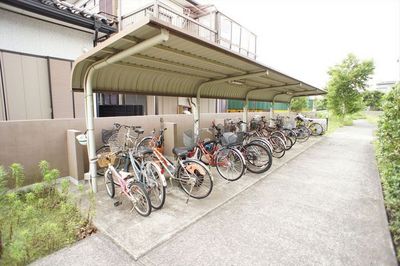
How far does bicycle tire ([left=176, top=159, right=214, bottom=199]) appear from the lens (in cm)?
336

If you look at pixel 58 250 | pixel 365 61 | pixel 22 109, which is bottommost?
pixel 58 250

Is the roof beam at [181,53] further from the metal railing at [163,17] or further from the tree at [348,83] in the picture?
the tree at [348,83]

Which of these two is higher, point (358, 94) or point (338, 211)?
point (358, 94)

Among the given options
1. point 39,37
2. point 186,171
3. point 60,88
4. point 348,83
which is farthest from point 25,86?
point 348,83

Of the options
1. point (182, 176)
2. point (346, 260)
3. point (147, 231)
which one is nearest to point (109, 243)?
point (147, 231)

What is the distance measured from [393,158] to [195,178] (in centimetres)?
304

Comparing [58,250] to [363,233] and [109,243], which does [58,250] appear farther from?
[363,233]

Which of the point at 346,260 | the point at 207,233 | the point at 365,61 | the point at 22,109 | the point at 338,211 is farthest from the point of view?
the point at 365,61

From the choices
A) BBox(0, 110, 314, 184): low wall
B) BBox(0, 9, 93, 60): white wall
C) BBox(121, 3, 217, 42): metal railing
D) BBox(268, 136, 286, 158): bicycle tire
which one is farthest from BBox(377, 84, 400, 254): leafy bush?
BBox(0, 9, 93, 60): white wall

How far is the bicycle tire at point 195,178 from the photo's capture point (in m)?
3.36

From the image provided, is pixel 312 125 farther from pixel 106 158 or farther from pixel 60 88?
pixel 60 88

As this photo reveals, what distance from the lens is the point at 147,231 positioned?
99.3 inches

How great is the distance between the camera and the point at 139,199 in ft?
9.59

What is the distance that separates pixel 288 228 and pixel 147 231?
1.79m
